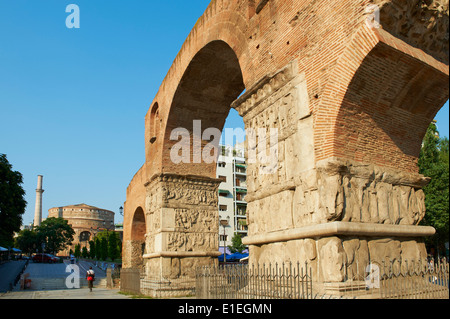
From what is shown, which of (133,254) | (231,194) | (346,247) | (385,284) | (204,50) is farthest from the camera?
(231,194)

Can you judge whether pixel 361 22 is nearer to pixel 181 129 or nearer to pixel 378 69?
pixel 378 69

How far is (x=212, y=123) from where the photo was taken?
11.9 metres

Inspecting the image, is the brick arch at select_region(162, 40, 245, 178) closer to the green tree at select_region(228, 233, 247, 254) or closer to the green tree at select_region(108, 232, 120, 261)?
the green tree at select_region(108, 232, 120, 261)

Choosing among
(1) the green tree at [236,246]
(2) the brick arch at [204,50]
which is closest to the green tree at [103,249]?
(1) the green tree at [236,246]

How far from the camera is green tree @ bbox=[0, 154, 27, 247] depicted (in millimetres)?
20392

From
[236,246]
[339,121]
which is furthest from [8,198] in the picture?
[339,121]

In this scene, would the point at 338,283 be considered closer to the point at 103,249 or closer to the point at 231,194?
the point at 231,194

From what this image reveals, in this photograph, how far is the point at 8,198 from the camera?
67.2ft

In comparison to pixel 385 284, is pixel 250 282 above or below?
below

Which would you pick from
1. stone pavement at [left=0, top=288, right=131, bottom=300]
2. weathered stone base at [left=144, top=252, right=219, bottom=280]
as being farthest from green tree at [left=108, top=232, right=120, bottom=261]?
weathered stone base at [left=144, top=252, right=219, bottom=280]

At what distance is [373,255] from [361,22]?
2914mm

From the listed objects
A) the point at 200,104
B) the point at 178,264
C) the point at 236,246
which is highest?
the point at 200,104

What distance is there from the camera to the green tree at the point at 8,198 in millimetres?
20392
